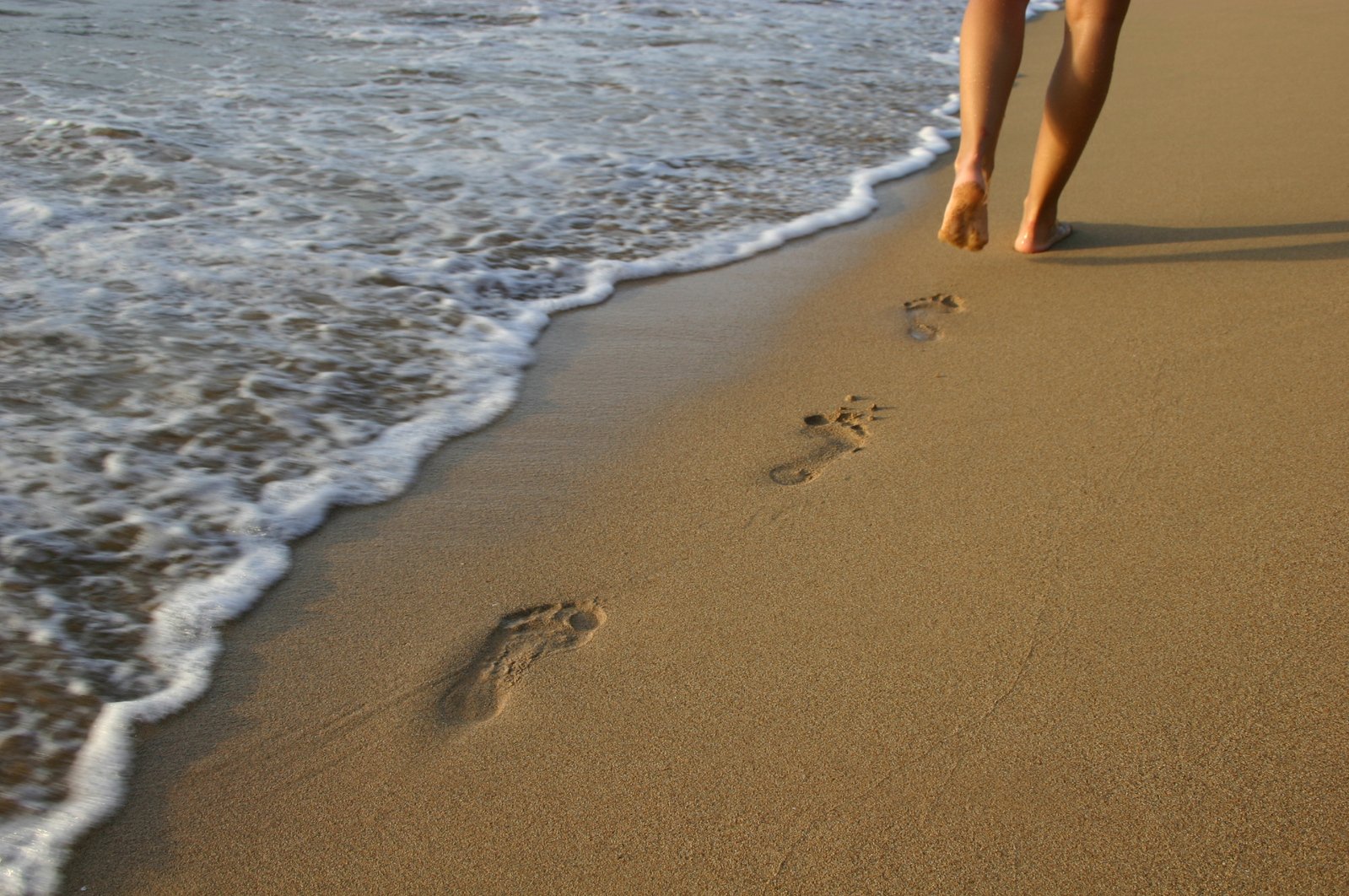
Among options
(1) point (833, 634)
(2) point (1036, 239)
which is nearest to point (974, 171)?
(2) point (1036, 239)

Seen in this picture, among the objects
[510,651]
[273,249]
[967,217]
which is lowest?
[510,651]

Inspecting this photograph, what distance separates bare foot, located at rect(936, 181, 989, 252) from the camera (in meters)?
2.40

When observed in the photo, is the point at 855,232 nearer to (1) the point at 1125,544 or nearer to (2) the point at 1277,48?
(1) the point at 1125,544

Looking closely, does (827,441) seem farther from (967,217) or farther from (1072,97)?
(1072,97)

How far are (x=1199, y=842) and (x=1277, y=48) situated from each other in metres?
4.92

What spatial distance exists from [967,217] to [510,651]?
150 centimetres

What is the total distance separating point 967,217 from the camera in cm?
242

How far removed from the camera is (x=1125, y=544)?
5.30ft

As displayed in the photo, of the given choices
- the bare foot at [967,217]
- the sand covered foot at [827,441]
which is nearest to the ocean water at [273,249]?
the sand covered foot at [827,441]

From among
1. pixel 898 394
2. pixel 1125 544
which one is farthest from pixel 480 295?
pixel 1125 544

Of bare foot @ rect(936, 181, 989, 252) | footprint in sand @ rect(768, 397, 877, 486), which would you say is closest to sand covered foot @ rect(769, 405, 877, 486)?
footprint in sand @ rect(768, 397, 877, 486)

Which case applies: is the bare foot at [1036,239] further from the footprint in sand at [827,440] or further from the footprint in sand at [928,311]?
the footprint in sand at [827,440]

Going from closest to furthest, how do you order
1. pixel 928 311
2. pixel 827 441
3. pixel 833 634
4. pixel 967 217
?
pixel 833 634
pixel 827 441
pixel 967 217
pixel 928 311

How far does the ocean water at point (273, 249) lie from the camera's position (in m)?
1.57
